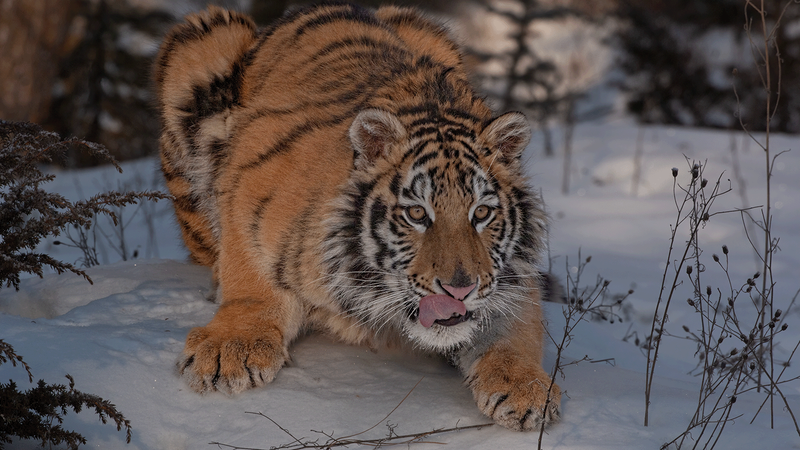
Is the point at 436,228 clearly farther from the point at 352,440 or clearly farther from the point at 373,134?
the point at 352,440

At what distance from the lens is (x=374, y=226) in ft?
9.22

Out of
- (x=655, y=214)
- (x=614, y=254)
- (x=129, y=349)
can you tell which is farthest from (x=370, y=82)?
(x=655, y=214)

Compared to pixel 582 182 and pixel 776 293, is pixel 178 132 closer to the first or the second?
pixel 776 293

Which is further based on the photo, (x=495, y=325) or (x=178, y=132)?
(x=178, y=132)

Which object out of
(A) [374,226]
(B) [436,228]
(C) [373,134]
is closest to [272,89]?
(C) [373,134]

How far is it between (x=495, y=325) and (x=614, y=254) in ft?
10.1

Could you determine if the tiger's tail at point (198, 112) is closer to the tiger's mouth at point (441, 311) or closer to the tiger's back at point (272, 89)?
the tiger's back at point (272, 89)

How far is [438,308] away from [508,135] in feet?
2.45

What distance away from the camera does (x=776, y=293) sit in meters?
4.85

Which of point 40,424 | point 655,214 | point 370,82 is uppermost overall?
point 370,82

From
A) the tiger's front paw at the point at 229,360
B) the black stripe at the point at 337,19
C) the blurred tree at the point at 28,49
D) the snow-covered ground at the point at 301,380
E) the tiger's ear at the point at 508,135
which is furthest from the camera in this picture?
the blurred tree at the point at 28,49

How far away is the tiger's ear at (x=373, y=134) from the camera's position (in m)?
2.78

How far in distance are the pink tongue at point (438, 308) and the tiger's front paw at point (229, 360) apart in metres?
0.59

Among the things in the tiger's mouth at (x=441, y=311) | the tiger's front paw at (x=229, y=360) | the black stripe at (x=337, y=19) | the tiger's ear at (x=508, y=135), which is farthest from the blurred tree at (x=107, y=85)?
the tiger's mouth at (x=441, y=311)
